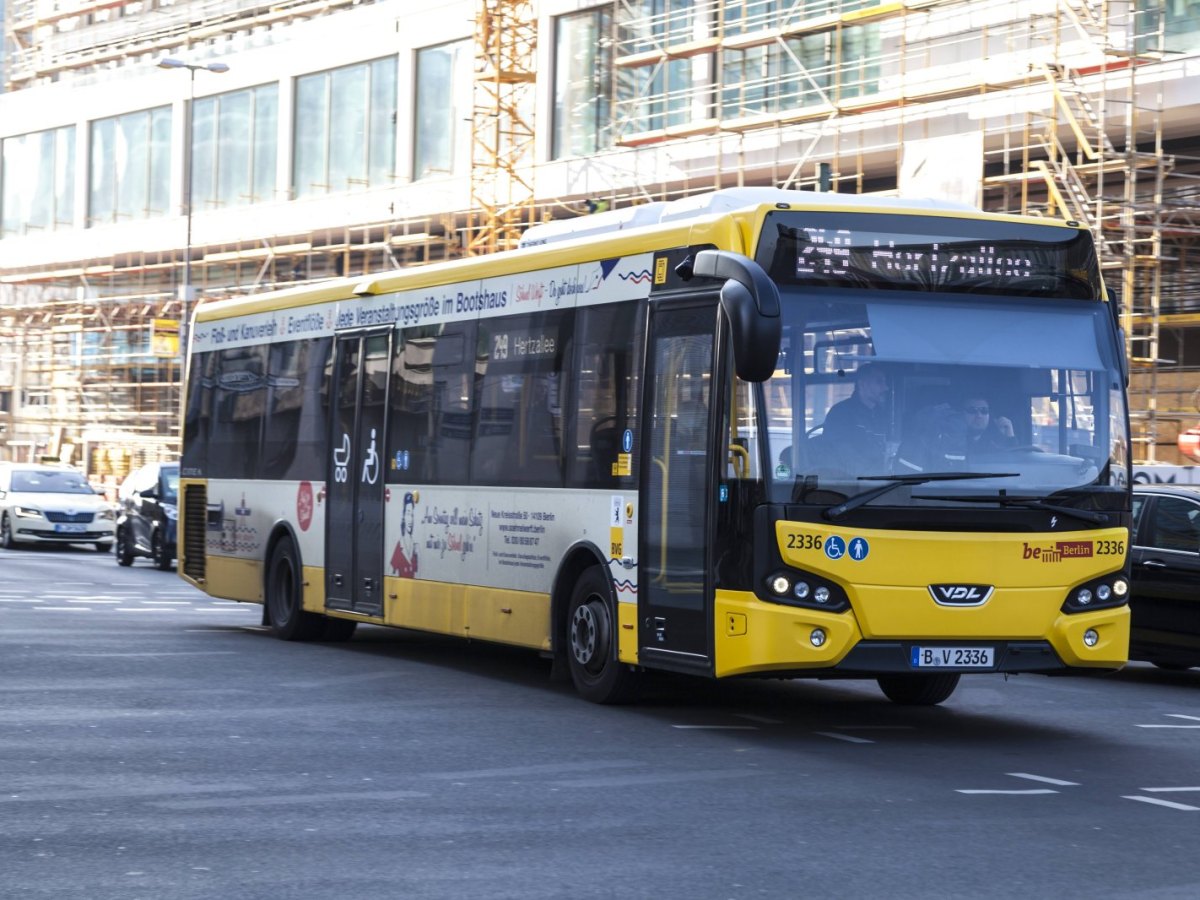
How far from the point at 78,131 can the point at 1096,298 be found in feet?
184

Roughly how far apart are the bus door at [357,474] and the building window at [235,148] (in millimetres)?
39605

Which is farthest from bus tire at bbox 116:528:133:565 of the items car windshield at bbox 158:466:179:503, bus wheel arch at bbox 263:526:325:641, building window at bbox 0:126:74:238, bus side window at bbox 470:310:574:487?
building window at bbox 0:126:74:238

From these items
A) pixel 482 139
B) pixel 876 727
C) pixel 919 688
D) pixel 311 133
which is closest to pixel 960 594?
pixel 876 727

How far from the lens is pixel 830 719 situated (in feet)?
42.5

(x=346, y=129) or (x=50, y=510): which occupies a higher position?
(x=346, y=129)

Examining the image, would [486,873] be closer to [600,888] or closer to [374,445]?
[600,888]

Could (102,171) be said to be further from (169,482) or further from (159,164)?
(169,482)

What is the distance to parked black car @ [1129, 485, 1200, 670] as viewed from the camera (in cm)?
1555

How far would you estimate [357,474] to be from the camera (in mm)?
16859

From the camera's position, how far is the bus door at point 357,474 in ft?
54.1

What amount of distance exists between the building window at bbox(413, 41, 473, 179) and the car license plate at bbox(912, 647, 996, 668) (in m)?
38.1

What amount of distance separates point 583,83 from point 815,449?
3554 centimetres

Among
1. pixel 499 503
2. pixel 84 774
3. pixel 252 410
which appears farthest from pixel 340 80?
pixel 84 774

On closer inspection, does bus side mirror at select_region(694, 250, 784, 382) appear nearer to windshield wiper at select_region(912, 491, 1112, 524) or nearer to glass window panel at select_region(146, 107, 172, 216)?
windshield wiper at select_region(912, 491, 1112, 524)
